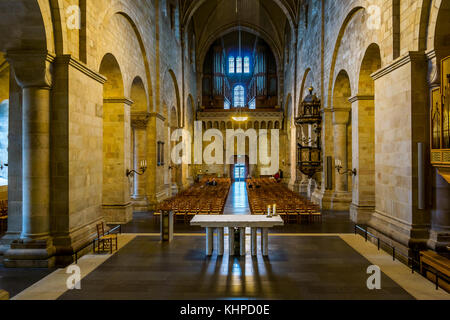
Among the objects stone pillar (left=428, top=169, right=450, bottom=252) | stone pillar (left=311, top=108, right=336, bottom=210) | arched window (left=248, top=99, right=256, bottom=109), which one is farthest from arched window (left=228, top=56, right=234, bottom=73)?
stone pillar (left=428, top=169, right=450, bottom=252)

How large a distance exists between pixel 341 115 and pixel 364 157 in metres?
3.26

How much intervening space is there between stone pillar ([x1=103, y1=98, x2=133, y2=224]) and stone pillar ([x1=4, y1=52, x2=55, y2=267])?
Result: 4.63 metres

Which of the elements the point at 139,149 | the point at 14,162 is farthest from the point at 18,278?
the point at 139,149

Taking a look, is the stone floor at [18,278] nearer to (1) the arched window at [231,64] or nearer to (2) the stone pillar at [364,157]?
(2) the stone pillar at [364,157]

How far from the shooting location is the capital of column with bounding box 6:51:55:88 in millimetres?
6879

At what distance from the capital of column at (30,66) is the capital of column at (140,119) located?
7.85m

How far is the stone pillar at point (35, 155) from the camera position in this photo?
6.88m

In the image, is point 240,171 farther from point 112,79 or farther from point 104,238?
point 104,238

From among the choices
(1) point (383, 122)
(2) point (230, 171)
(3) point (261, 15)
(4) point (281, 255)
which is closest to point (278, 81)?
(3) point (261, 15)

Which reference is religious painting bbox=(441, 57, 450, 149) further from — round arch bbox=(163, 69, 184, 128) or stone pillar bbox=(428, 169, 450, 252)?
round arch bbox=(163, 69, 184, 128)

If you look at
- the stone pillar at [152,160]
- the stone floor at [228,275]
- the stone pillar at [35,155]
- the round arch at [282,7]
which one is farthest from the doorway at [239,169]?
the stone pillar at [35,155]

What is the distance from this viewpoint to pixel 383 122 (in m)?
8.62

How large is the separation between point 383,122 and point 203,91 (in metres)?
27.3
